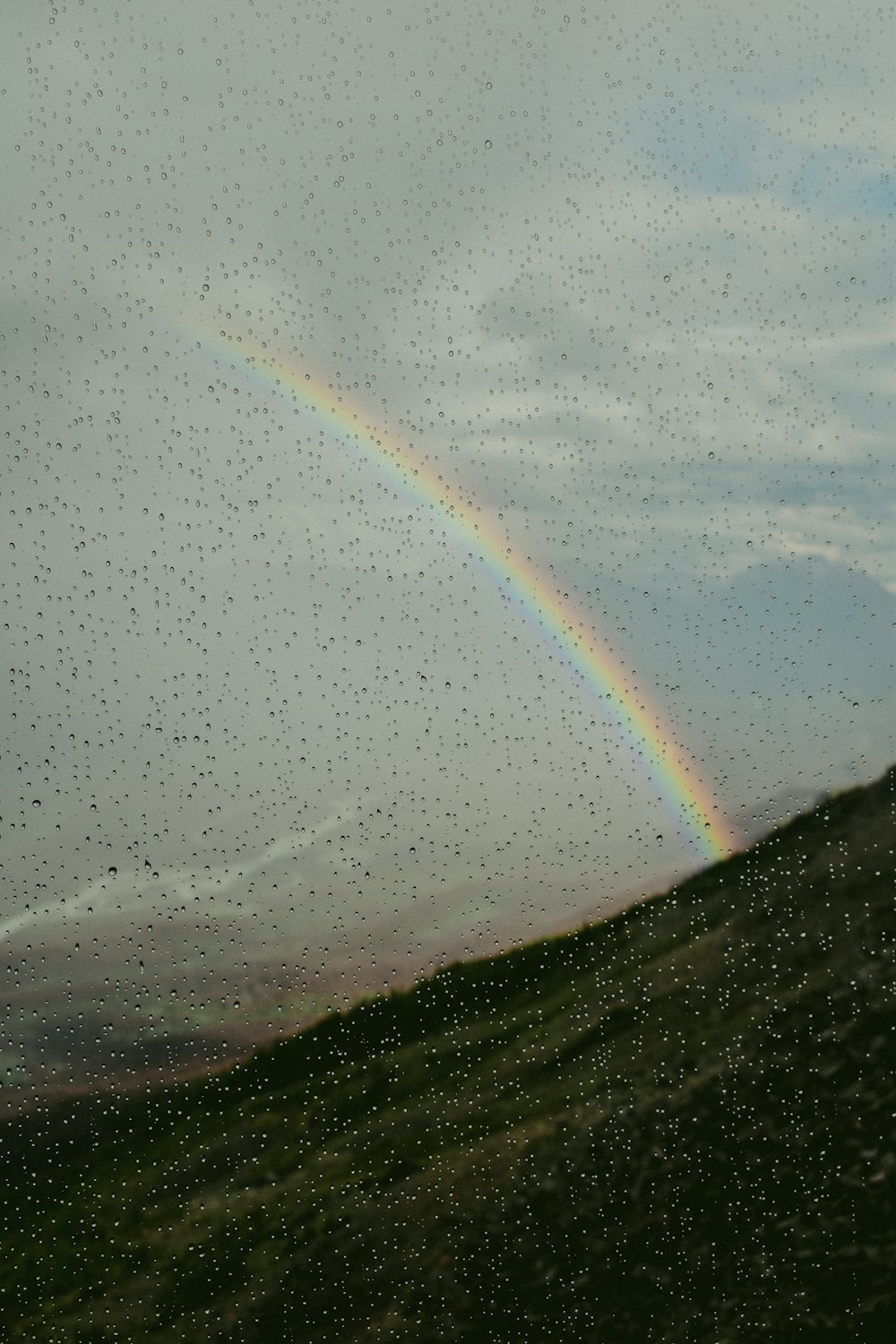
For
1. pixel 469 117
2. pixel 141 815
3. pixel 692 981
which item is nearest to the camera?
pixel 141 815

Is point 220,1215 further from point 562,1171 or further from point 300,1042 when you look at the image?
point 562,1171

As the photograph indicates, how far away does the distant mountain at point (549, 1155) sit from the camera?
2205mm

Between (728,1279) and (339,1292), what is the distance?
785mm

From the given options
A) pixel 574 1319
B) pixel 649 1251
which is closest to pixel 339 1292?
pixel 574 1319

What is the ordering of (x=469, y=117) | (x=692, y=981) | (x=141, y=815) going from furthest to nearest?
(x=692, y=981) → (x=469, y=117) → (x=141, y=815)

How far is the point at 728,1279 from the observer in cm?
243

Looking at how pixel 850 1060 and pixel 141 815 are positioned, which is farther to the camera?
pixel 850 1060

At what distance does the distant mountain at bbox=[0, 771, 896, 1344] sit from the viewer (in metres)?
2.21

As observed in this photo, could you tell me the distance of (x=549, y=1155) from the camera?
7.80 feet

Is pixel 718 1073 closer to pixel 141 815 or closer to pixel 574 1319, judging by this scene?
pixel 574 1319

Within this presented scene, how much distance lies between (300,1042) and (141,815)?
20.3 inches

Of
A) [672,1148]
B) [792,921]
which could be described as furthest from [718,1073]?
[792,921]


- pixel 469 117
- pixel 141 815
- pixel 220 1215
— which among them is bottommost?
pixel 220 1215

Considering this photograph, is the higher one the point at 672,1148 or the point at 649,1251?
the point at 672,1148
